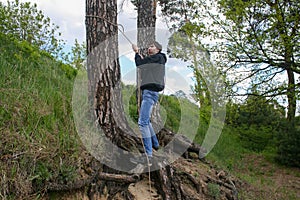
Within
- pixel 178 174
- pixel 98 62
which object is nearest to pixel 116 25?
pixel 98 62

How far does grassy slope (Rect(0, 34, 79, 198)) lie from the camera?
3.04 metres

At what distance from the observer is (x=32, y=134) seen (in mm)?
3477

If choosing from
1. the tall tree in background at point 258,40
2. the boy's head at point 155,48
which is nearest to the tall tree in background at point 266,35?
the tall tree in background at point 258,40

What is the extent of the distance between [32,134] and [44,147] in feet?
0.78

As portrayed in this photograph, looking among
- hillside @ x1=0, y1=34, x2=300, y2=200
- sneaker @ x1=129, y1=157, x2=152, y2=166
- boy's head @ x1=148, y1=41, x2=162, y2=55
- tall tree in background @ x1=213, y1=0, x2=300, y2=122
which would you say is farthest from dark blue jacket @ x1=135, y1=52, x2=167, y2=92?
tall tree in background @ x1=213, y1=0, x2=300, y2=122

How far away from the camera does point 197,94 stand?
313 inches

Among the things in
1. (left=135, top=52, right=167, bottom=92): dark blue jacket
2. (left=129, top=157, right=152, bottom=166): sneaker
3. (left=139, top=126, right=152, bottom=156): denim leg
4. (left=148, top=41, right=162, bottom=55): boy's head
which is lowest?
(left=129, top=157, right=152, bottom=166): sneaker

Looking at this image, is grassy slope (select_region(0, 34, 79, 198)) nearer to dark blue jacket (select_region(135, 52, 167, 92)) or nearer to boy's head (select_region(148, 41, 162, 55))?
dark blue jacket (select_region(135, 52, 167, 92))

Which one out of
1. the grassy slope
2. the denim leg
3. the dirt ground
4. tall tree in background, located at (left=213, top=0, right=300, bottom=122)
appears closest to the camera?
the grassy slope

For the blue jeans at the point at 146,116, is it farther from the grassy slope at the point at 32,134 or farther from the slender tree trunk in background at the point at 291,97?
the slender tree trunk in background at the point at 291,97

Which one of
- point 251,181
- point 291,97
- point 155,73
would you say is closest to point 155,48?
point 155,73

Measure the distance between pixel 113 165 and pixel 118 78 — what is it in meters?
1.21

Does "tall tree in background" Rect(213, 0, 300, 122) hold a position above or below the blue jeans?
above

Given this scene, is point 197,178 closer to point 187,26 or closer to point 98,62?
point 98,62
